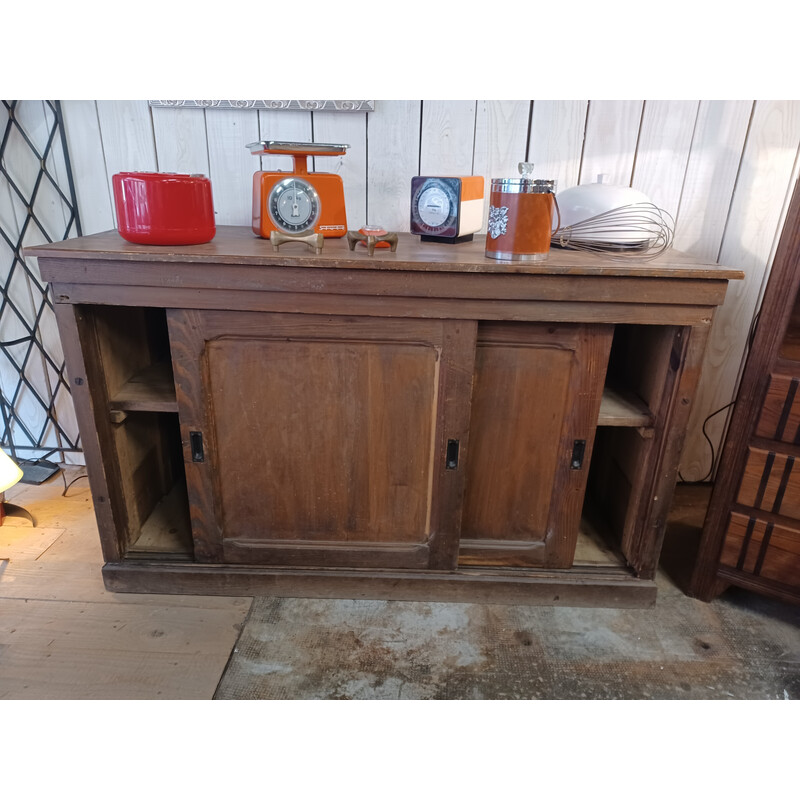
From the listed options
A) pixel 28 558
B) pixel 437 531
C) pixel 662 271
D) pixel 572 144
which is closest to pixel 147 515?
pixel 28 558

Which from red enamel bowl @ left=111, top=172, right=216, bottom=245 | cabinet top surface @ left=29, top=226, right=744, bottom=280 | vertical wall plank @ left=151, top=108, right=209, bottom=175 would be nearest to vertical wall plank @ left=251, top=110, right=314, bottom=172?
vertical wall plank @ left=151, top=108, right=209, bottom=175

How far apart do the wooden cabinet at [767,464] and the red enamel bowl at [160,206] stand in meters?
1.20

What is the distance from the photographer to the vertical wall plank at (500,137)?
1.49 metres

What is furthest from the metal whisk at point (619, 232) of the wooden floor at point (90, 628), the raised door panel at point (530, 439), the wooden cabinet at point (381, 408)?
the wooden floor at point (90, 628)

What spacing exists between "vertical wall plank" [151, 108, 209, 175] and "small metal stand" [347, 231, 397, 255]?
65cm

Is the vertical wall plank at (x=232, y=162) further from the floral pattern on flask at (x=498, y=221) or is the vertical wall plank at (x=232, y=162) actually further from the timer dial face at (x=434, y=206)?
the floral pattern on flask at (x=498, y=221)

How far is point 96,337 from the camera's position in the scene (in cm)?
123

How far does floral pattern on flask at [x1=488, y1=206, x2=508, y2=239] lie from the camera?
1.11 m

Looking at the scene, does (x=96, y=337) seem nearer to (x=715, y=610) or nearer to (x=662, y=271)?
(x=662, y=271)

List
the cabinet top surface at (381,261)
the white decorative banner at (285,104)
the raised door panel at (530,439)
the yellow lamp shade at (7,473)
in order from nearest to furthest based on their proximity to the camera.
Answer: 1. the cabinet top surface at (381,261)
2. the raised door panel at (530,439)
3. the yellow lamp shade at (7,473)
4. the white decorative banner at (285,104)

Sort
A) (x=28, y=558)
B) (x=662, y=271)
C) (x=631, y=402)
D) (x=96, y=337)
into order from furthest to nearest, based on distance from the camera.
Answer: (x=28, y=558) < (x=631, y=402) < (x=96, y=337) < (x=662, y=271)

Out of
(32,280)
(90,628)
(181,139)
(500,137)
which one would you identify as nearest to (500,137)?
(500,137)

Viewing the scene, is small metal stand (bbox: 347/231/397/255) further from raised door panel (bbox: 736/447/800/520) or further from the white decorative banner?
raised door panel (bbox: 736/447/800/520)

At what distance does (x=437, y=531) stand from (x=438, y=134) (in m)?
1.04
